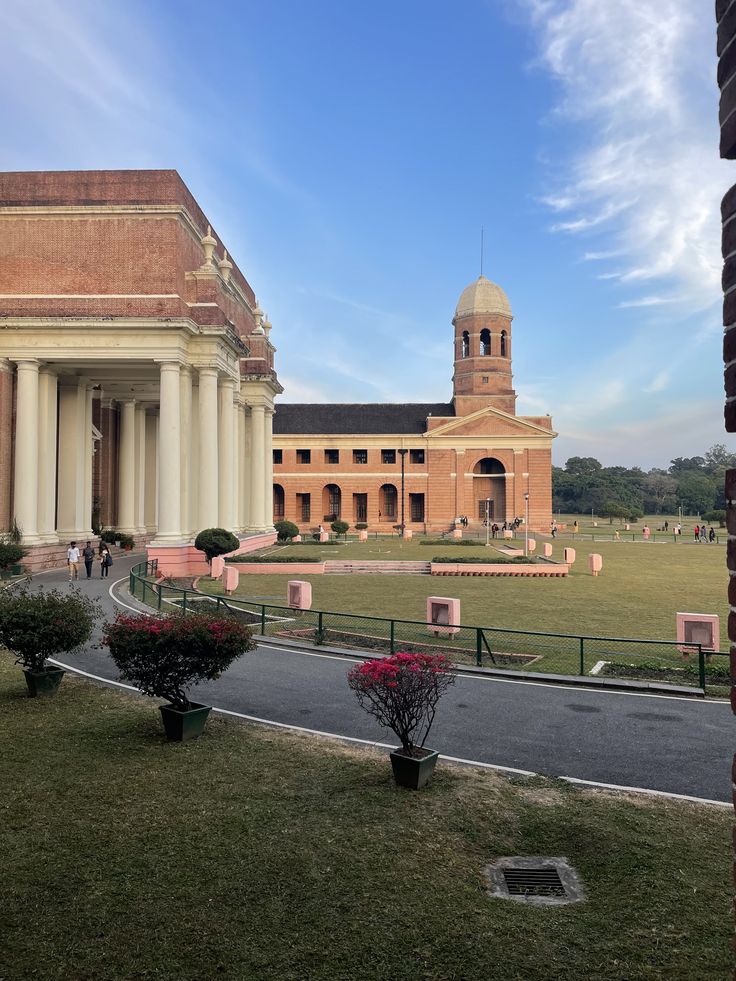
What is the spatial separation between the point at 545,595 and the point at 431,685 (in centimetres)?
1778

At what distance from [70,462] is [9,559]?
29.9 ft

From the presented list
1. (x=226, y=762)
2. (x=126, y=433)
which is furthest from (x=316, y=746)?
(x=126, y=433)

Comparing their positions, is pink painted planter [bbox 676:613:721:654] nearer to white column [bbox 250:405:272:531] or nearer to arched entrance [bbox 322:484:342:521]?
white column [bbox 250:405:272:531]

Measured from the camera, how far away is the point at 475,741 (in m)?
9.41

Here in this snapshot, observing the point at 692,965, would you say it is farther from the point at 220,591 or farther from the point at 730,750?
the point at 220,591

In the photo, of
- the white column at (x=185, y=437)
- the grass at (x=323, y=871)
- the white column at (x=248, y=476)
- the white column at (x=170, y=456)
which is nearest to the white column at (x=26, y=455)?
the white column at (x=170, y=456)

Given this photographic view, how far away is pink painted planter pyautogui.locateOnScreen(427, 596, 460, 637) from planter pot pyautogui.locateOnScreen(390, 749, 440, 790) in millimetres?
8002

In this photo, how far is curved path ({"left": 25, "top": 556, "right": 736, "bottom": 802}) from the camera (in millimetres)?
8375

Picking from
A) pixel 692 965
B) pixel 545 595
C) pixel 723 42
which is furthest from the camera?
pixel 545 595

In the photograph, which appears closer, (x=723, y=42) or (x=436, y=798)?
(x=723, y=42)

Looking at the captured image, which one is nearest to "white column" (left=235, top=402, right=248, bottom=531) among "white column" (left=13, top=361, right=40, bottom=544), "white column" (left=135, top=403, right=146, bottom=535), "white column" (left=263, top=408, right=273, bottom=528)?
"white column" (left=263, top=408, right=273, bottom=528)

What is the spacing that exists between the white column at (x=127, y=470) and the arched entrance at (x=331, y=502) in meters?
30.5

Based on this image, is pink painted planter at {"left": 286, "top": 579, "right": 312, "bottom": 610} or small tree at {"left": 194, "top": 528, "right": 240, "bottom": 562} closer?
pink painted planter at {"left": 286, "top": 579, "right": 312, "bottom": 610}

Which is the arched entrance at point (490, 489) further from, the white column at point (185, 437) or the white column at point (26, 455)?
the white column at point (26, 455)
